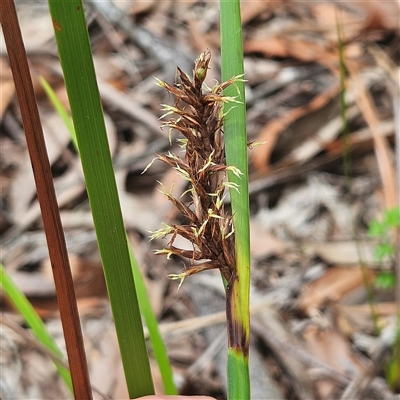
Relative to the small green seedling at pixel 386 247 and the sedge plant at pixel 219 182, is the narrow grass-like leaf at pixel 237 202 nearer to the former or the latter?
the sedge plant at pixel 219 182

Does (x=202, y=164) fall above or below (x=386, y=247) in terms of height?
above

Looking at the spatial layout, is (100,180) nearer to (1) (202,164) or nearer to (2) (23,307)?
(1) (202,164)

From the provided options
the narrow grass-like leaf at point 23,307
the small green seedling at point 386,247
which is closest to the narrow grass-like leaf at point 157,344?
the narrow grass-like leaf at point 23,307

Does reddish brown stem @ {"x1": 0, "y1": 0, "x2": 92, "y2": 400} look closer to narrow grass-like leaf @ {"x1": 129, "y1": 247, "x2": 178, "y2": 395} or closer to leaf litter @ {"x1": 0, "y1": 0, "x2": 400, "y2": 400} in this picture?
narrow grass-like leaf @ {"x1": 129, "y1": 247, "x2": 178, "y2": 395}

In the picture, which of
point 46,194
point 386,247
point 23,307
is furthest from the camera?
point 386,247

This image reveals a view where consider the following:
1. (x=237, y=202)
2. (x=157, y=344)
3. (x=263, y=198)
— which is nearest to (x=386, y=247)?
(x=263, y=198)

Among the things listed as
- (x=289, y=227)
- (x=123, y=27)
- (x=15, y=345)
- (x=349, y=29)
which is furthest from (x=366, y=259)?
(x=123, y=27)

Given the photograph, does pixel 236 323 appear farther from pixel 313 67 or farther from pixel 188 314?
pixel 313 67
